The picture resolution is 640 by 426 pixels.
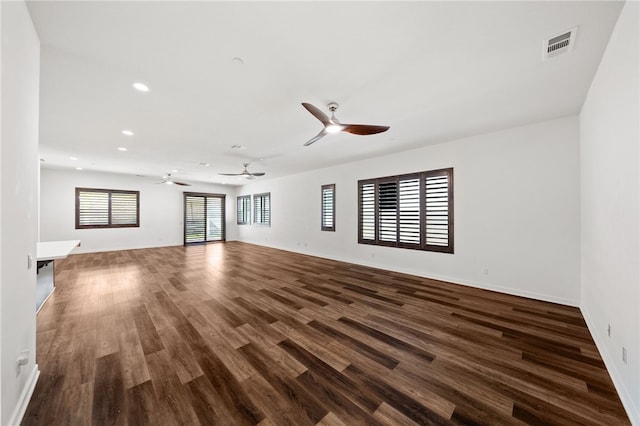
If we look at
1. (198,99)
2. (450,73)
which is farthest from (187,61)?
(450,73)

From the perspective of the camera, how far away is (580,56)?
2.06 m

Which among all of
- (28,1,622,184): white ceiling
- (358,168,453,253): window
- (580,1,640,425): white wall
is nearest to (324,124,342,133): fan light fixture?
(28,1,622,184): white ceiling

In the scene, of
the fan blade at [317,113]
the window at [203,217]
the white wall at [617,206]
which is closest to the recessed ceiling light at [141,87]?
the fan blade at [317,113]

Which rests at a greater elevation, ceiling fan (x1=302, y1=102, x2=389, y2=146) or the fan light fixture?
ceiling fan (x1=302, y1=102, x2=389, y2=146)

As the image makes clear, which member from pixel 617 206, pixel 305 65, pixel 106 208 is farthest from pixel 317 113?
pixel 106 208

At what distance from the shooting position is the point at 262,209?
9734mm

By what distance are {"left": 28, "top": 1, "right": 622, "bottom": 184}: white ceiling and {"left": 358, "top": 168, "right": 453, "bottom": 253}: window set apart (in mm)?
1172

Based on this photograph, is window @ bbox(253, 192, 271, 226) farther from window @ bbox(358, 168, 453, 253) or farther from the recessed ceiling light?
the recessed ceiling light

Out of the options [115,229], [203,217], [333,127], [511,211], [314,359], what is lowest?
[314,359]

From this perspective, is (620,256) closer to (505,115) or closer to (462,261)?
(505,115)

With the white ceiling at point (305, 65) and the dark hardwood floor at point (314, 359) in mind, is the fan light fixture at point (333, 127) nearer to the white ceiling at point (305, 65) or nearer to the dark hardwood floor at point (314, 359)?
the white ceiling at point (305, 65)

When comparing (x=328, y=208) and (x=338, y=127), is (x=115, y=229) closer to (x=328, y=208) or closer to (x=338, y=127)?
(x=328, y=208)

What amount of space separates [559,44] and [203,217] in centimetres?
1120

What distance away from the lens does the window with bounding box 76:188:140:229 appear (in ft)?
25.5
